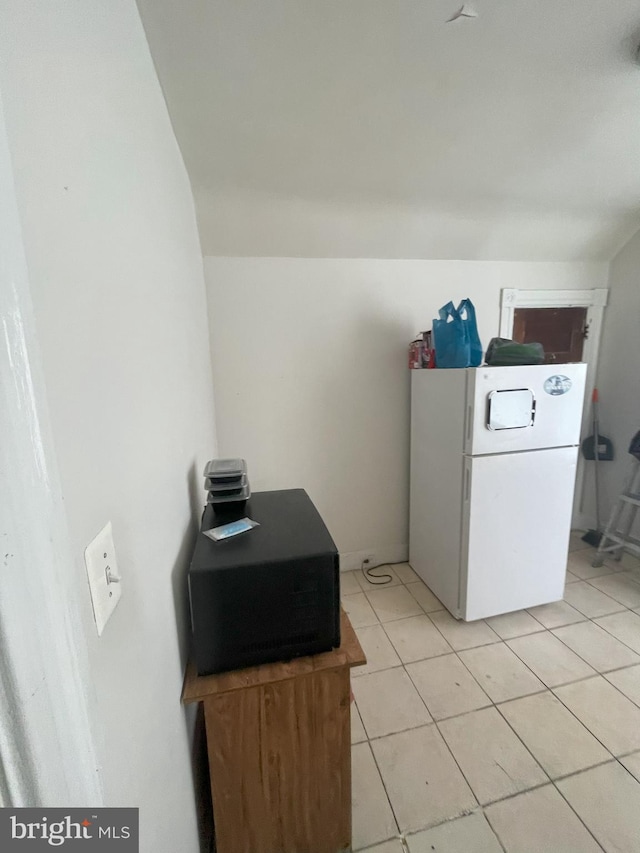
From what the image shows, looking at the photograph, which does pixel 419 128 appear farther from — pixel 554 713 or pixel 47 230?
pixel 554 713

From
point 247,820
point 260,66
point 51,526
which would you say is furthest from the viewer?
point 260,66

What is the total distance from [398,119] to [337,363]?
1.24 m

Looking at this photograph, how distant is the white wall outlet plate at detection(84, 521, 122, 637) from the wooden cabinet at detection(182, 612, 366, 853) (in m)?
0.54

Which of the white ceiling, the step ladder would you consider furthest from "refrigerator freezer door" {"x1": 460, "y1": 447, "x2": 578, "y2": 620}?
the white ceiling

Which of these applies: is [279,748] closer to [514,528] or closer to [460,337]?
[514,528]

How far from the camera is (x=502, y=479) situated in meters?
1.85

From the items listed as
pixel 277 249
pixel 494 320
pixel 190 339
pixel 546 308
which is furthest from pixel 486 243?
pixel 190 339

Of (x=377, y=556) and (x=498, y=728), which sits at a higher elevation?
(x=377, y=556)

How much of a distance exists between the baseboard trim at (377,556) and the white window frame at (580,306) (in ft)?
5.16

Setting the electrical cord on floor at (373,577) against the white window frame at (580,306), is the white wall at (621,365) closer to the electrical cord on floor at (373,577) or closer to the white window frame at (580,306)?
the white window frame at (580,306)

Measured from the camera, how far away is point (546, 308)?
256 centimetres

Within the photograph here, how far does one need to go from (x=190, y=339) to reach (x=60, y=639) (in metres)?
1.20
